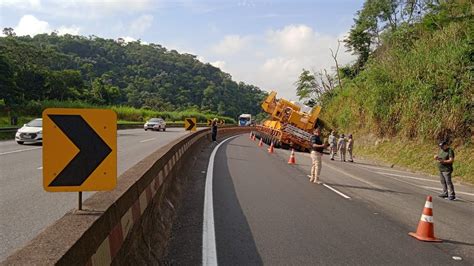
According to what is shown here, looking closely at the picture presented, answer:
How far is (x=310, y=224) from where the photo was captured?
809 centimetres

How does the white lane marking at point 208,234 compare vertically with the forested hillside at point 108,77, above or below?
below

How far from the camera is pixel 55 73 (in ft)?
188

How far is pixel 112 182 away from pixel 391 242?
4.71 metres

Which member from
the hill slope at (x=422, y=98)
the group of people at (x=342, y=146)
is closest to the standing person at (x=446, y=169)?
the hill slope at (x=422, y=98)

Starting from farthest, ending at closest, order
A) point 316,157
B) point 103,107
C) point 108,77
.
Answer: point 108,77
point 103,107
point 316,157

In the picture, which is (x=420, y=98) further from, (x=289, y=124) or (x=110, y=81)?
(x=110, y=81)

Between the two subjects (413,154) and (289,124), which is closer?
(413,154)

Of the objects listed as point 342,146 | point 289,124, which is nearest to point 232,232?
point 342,146

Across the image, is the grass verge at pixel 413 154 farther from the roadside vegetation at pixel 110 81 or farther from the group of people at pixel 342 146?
the roadside vegetation at pixel 110 81

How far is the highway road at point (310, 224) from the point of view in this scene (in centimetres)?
623

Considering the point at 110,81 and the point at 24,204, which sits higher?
the point at 110,81

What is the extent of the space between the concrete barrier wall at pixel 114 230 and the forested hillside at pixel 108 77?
4209 centimetres

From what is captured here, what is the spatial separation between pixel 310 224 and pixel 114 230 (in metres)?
4.78

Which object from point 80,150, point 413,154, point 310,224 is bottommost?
point 310,224
